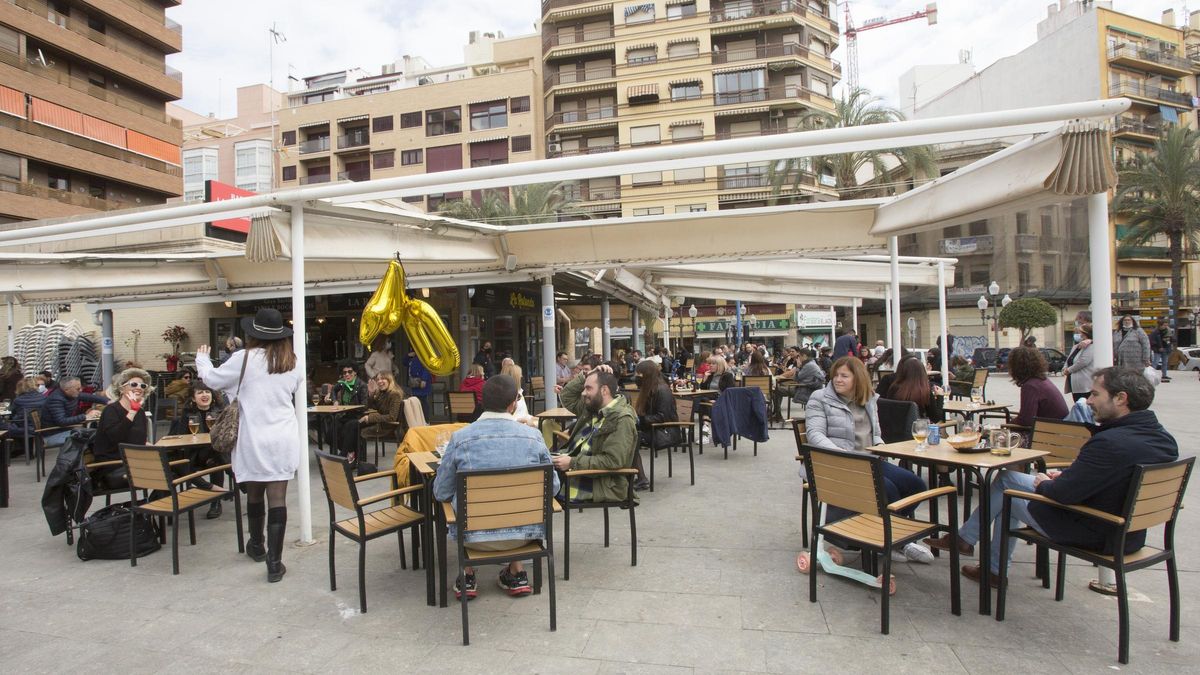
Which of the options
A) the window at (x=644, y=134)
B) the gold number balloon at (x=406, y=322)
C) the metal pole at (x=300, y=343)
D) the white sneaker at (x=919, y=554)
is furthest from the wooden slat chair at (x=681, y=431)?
the window at (x=644, y=134)

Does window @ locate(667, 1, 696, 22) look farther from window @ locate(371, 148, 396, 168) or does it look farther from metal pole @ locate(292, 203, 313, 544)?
metal pole @ locate(292, 203, 313, 544)

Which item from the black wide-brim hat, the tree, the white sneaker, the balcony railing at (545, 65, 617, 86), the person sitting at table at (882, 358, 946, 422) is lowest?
the white sneaker

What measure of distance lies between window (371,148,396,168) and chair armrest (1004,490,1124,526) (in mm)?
41152

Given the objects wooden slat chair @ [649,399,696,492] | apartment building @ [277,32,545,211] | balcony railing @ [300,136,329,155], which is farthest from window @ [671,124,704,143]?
wooden slat chair @ [649,399,696,492]

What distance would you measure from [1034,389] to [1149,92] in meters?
47.0

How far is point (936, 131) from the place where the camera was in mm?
3961

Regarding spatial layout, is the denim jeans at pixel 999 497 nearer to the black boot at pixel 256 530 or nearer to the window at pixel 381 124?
the black boot at pixel 256 530

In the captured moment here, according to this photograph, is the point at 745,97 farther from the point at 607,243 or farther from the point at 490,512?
the point at 490,512

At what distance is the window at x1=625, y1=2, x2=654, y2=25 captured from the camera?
3741 centimetres

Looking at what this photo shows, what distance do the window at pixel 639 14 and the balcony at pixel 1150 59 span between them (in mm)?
25851

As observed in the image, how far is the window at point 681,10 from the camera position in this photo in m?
37.0

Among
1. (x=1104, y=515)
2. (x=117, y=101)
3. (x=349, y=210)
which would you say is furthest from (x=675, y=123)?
(x=1104, y=515)

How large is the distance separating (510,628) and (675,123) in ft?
120

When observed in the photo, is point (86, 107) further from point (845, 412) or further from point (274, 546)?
point (845, 412)
